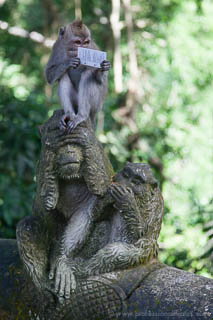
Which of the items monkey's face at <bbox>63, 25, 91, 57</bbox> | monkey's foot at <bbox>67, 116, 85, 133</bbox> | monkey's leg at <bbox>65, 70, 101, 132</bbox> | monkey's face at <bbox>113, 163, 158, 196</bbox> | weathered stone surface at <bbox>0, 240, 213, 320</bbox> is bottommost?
weathered stone surface at <bbox>0, 240, 213, 320</bbox>

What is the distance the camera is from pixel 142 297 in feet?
13.6

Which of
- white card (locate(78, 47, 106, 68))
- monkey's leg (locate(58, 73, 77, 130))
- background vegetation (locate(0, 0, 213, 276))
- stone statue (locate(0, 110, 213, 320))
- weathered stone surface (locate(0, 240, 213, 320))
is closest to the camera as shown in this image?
weathered stone surface (locate(0, 240, 213, 320))

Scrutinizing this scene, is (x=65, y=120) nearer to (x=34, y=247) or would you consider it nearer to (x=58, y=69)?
(x=58, y=69)

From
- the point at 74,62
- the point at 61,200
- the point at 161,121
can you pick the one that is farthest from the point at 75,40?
the point at 161,121

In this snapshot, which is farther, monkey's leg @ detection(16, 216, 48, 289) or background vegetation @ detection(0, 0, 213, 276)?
background vegetation @ detection(0, 0, 213, 276)

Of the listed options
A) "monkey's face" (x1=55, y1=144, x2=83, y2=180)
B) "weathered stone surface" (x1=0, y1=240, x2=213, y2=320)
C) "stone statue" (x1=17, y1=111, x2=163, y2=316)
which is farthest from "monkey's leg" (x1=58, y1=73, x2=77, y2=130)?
"weathered stone surface" (x1=0, y1=240, x2=213, y2=320)

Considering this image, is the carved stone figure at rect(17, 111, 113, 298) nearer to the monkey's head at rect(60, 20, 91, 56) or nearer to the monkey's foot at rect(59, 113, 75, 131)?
the monkey's foot at rect(59, 113, 75, 131)

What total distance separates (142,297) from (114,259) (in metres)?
0.34

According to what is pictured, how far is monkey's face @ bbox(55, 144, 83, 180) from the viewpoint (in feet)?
14.9

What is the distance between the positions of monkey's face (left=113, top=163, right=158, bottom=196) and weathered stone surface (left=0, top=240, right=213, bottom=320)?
1.90 feet

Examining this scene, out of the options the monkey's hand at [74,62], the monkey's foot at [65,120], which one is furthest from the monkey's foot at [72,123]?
the monkey's hand at [74,62]

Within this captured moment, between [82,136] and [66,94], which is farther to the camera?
[66,94]

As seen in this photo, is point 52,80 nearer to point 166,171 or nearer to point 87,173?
point 87,173

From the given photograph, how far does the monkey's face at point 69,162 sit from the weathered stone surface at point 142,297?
0.84 metres
